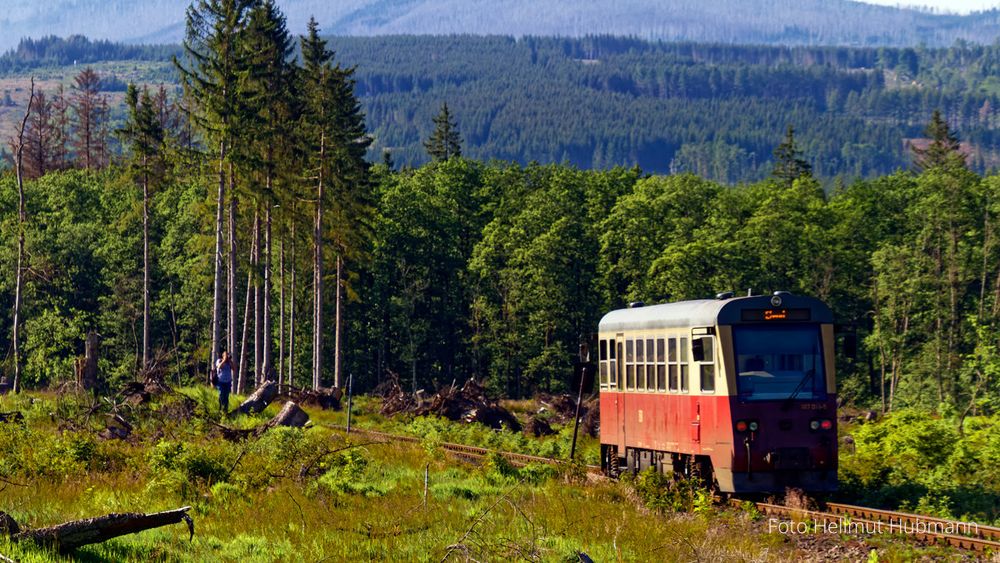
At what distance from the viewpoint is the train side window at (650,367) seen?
23281 millimetres

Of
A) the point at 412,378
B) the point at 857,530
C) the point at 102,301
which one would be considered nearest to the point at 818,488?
the point at 857,530

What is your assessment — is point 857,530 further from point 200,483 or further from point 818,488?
point 200,483

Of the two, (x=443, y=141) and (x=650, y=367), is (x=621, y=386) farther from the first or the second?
(x=443, y=141)

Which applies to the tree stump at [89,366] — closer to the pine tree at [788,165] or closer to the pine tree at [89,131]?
the pine tree at [788,165]

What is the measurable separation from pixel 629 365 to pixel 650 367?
3.85 feet

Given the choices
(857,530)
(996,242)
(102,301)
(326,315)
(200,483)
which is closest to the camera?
(857,530)

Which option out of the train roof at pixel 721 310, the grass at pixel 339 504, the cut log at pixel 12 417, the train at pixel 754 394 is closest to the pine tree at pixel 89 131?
the cut log at pixel 12 417

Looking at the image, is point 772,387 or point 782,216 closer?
point 772,387

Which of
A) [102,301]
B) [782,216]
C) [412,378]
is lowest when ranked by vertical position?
[412,378]

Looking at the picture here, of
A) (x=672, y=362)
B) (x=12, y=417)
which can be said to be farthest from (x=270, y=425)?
(x=672, y=362)

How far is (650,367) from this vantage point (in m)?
23.5

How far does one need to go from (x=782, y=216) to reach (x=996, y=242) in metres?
12.3

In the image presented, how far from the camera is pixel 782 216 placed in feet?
250

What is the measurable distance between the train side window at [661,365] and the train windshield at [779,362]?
233 cm
